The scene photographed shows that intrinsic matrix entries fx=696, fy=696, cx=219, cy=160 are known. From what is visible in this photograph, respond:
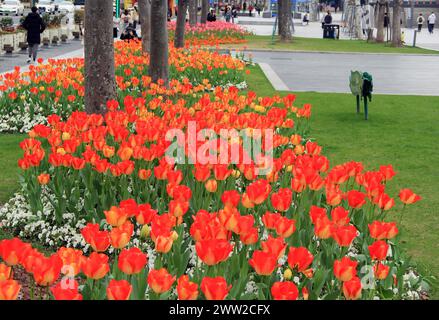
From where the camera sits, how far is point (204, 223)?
3.72 metres

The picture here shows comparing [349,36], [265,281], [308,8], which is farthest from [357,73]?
[308,8]

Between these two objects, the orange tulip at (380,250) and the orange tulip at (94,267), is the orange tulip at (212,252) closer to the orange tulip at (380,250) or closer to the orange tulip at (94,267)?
the orange tulip at (94,267)

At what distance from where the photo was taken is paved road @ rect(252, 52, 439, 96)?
20.1 metres

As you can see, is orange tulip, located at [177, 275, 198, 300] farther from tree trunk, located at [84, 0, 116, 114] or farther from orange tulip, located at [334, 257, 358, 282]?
tree trunk, located at [84, 0, 116, 114]

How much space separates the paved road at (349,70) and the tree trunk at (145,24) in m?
4.22

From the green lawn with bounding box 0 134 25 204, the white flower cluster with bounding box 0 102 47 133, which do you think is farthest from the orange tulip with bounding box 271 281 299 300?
the white flower cluster with bounding box 0 102 47 133

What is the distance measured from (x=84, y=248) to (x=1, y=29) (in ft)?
90.4

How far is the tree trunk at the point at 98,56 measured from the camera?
10.4m

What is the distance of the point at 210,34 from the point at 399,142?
26.3 m

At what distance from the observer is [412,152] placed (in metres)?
10.9

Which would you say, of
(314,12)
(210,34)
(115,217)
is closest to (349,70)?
(210,34)

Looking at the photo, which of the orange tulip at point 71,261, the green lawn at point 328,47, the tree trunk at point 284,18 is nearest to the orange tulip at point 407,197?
the orange tulip at point 71,261

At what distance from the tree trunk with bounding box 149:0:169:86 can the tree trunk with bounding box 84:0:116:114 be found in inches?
139
